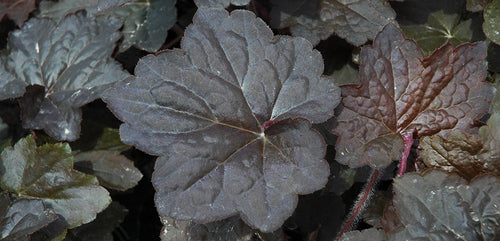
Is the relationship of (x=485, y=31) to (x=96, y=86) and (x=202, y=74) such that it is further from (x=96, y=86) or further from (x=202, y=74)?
(x=96, y=86)

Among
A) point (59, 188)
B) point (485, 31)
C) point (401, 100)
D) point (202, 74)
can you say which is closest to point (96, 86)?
point (59, 188)

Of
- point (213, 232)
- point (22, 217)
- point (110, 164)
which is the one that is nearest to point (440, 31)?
point (213, 232)

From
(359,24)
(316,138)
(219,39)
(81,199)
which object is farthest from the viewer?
(359,24)

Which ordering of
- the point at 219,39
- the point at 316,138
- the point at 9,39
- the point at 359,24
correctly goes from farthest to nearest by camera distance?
1. the point at 9,39
2. the point at 359,24
3. the point at 219,39
4. the point at 316,138

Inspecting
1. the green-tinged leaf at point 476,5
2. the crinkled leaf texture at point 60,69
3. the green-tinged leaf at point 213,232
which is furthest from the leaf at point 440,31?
the crinkled leaf texture at point 60,69

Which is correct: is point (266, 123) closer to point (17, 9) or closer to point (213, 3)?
point (213, 3)

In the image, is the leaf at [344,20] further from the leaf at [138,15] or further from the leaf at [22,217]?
the leaf at [22,217]
